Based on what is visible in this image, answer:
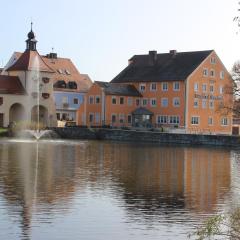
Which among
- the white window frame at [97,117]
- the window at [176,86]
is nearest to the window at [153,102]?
the window at [176,86]

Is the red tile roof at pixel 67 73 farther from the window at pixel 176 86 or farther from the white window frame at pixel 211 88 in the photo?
the white window frame at pixel 211 88

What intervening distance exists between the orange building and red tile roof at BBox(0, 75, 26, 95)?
11075mm

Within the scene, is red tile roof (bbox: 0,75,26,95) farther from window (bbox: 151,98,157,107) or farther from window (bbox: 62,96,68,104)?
window (bbox: 151,98,157,107)

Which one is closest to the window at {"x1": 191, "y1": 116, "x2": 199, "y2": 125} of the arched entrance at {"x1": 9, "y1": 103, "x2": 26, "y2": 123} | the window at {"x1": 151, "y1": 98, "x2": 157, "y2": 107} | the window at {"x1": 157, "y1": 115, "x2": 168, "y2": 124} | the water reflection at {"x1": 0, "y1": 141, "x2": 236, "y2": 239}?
the window at {"x1": 157, "y1": 115, "x2": 168, "y2": 124}

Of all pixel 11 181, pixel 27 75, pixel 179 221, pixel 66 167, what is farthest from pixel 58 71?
pixel 179 221

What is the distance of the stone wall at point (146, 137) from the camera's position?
2815 inches

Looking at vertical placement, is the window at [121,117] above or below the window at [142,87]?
below

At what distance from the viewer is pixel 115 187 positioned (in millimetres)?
28484

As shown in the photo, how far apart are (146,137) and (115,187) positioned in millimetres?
48514

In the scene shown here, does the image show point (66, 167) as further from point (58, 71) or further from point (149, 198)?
point (58, 71)

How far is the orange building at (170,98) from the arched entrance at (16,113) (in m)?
11.2

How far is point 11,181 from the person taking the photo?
29031 millimetres

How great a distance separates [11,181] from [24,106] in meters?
63.7

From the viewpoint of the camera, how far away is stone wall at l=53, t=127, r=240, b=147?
2815 inches
